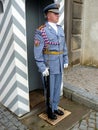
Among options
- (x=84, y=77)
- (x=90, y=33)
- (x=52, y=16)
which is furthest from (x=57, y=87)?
(x=90, y=33)

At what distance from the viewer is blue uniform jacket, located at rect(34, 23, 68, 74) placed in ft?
10.0

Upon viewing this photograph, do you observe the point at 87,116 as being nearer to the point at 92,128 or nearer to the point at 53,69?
the point at 92,128

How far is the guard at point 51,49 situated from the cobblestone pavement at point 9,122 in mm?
599

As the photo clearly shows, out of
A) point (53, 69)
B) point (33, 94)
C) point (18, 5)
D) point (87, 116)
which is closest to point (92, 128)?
point (87, 116)

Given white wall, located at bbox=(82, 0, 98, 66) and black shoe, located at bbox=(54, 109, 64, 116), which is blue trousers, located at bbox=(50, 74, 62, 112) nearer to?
black shoe, located at bbox=(54, 109, 64, 116)

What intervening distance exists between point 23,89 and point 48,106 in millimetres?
536

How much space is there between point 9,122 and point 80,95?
1.56 metres

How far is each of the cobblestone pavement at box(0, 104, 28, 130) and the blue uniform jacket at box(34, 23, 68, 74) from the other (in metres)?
1.01

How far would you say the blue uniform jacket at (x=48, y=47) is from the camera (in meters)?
3.06

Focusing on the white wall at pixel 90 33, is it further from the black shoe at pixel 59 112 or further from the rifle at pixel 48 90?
the rifle at pixel 48 90

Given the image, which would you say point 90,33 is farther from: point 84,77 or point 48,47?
point 48,47

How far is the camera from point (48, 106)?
11.5ft

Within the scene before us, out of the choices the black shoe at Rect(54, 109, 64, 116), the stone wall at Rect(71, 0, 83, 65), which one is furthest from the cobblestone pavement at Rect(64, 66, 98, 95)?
the black shoe at Rect(54, 109, 64, 116)

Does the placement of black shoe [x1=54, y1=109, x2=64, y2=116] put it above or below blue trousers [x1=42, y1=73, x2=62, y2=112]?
below
